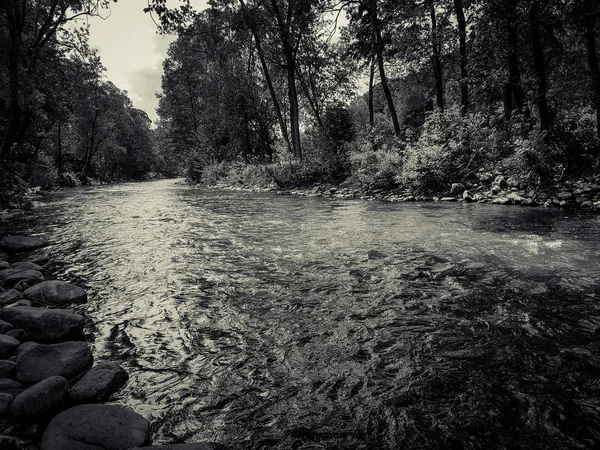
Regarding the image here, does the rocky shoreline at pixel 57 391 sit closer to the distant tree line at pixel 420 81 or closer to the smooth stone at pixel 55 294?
the smooth stone at pixel 55 294

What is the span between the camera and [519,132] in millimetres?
14977

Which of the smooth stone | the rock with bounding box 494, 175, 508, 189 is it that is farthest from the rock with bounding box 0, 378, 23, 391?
the rock with bounding box 494, 175, 508, 189

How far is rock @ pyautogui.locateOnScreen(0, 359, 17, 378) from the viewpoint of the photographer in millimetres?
2973

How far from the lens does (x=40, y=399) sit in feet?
8.54

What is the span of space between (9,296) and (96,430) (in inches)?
133

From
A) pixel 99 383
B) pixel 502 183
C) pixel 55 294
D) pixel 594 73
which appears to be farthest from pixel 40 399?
pixel 594 73

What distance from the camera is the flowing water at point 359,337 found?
2527mm

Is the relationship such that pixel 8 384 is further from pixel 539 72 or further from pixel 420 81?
pixel 420 81

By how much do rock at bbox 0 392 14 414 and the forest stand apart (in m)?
8.73

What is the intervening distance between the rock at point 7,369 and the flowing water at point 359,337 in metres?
0.72

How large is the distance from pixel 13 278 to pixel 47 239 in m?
4.01

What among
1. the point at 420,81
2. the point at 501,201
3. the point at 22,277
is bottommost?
the point at 501,201

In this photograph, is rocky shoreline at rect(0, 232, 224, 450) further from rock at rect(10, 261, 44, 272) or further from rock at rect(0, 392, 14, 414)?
rock at rect(10, 261, 44, 272)

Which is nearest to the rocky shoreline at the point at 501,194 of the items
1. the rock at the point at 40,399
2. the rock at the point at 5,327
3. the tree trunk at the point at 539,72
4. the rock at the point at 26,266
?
the tree trunk at the point at 539,72
